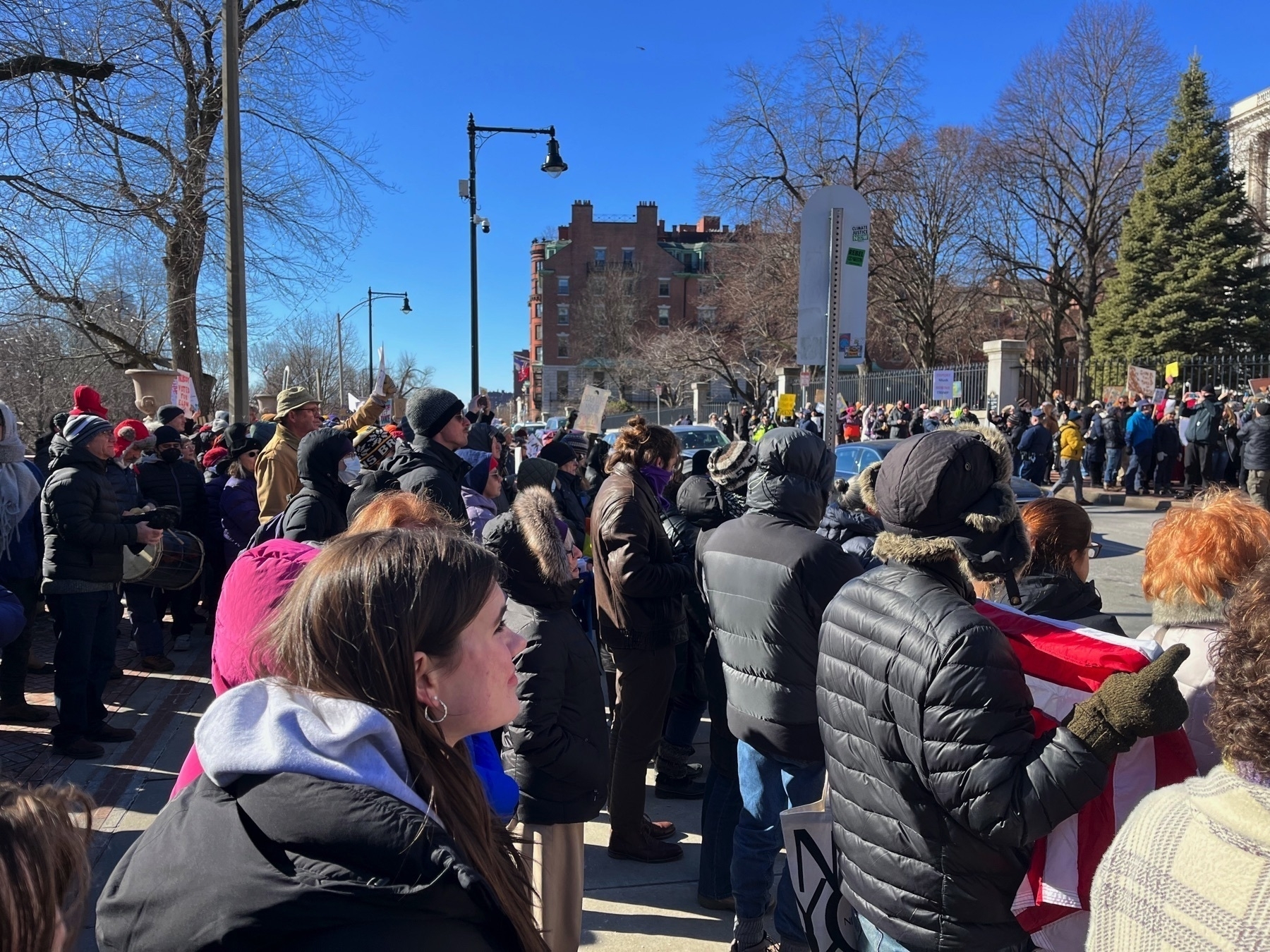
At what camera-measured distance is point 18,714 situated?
5902 mm

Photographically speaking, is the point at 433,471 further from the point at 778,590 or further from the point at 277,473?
the point at 778,590

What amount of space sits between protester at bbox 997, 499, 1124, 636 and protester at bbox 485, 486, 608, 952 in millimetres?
1575

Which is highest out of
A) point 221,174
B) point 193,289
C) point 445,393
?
point 221,174

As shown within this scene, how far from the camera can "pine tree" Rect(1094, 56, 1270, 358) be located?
30750 millimetres

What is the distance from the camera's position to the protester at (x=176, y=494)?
7.68 metres

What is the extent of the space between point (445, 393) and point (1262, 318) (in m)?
34.8

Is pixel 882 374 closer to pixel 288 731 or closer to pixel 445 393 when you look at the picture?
pixel 445 393

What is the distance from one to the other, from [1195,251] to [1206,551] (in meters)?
34.9

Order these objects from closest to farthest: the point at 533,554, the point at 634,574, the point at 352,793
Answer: the point at 352,793
the point at 533,554
the point at 634,574

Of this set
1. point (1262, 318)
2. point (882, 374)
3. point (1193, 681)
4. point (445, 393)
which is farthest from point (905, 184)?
point (1193, 681)

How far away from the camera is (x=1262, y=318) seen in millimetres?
30703

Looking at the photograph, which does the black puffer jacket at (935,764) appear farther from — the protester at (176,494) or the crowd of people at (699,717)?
the protester at (176,494)

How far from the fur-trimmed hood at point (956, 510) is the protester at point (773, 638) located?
0.94m

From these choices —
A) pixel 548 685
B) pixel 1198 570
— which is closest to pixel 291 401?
pixel 548 685
